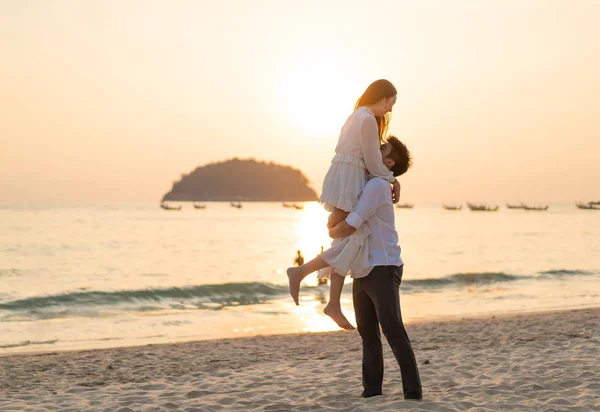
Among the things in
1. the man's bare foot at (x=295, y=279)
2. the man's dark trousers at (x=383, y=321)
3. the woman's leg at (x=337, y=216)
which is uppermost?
the woman's leg at (x=337, y=216)

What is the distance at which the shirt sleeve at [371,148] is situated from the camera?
4.49m

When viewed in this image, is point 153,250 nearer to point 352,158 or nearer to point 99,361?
point 99,361

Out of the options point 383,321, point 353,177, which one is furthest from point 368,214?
point 383,321

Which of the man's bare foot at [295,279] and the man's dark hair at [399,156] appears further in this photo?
the man's dark hair at [399,156]

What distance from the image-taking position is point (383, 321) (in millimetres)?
4703

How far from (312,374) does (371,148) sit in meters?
3.55

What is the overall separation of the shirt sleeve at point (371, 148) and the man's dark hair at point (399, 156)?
0.25 metres

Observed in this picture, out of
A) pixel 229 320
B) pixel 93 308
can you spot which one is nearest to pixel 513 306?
pixel 229 320

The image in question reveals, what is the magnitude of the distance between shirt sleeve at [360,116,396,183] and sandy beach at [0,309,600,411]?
1824mm

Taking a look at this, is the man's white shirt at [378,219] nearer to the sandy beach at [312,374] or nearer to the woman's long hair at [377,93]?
the woman's long hair at [377,93]

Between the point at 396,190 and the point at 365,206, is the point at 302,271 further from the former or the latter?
the point at 396,190

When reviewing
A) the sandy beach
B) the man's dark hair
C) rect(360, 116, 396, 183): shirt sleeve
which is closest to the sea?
the sandy beach

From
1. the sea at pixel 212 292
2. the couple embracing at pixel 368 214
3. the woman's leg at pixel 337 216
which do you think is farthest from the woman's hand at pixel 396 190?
the sea at pixel 212 292

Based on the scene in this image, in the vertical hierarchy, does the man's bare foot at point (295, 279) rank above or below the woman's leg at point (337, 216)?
below
